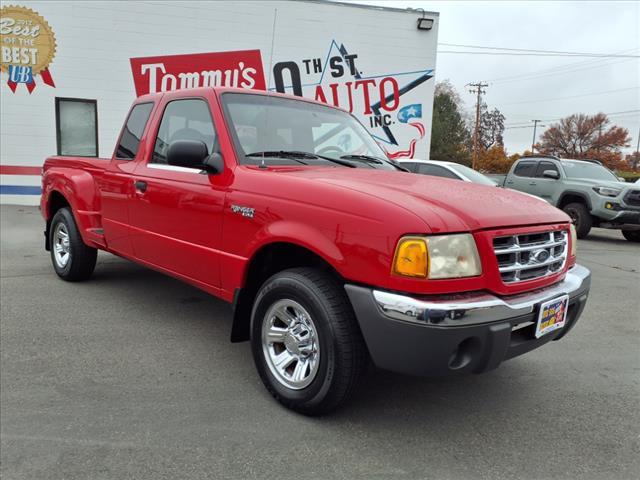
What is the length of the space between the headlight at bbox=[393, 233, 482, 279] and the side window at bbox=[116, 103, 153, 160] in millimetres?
2869

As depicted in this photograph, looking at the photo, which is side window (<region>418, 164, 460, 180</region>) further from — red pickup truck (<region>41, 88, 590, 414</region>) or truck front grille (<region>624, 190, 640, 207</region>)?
red pickup truck (<region>41, 88, 590, 414</region>)

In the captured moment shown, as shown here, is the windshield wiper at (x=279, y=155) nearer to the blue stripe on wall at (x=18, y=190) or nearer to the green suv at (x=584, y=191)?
the green suv at (x=584, y=191)

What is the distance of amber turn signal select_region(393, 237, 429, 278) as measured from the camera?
226 centimetres

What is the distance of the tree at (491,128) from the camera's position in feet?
260

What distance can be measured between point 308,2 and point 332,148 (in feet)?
35.1

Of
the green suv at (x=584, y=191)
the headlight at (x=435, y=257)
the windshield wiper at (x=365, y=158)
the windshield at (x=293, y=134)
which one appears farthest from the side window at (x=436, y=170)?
the headlight at (x=435, y=257)

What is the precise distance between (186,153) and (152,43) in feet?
35.6

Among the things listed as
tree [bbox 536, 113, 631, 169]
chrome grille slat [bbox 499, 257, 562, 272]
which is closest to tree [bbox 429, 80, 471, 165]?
tree [bbox 536, 113, 631, 169]

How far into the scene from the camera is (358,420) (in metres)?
2.74

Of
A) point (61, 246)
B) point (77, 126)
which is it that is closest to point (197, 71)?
point (77, 126)

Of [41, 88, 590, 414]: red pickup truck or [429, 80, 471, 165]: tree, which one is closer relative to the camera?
[41, 88, 590, 414]: red pickup truck

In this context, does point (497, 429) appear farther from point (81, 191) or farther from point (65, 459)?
point (81, 191)

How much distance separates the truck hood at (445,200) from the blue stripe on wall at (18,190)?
1171 centimetres

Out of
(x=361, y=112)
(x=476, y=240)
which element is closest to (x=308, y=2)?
(x=361, y=112)
